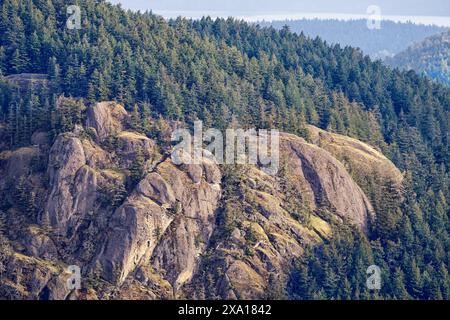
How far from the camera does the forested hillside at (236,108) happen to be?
13525 cm

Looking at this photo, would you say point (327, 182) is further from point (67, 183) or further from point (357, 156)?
point (67, 183)

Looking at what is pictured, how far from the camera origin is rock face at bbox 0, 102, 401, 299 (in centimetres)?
12812

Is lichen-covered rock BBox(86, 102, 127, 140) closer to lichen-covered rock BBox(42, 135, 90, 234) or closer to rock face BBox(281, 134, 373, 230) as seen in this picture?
lichen-covered rock BBox(42, 135, 90, 234)

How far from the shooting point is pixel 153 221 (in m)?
131

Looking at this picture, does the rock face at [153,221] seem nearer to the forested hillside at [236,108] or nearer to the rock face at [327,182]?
the rock face at [327,182]

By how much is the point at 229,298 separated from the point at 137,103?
29296 mm

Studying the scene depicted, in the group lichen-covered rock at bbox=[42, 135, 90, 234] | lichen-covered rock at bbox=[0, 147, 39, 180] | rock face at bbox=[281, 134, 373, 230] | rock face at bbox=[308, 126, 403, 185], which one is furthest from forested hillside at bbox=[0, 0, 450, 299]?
rock face at bbox=[281, 134, 373, 230]

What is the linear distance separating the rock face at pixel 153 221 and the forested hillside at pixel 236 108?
60cm

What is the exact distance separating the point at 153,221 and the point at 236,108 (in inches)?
1030

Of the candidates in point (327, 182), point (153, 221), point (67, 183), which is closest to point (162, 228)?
point (153, 221)

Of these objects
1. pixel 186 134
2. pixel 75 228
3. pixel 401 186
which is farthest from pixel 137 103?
pixel 401 186

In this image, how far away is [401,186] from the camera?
153125 millimetres

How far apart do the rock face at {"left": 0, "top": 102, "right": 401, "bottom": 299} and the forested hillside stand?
595mm
